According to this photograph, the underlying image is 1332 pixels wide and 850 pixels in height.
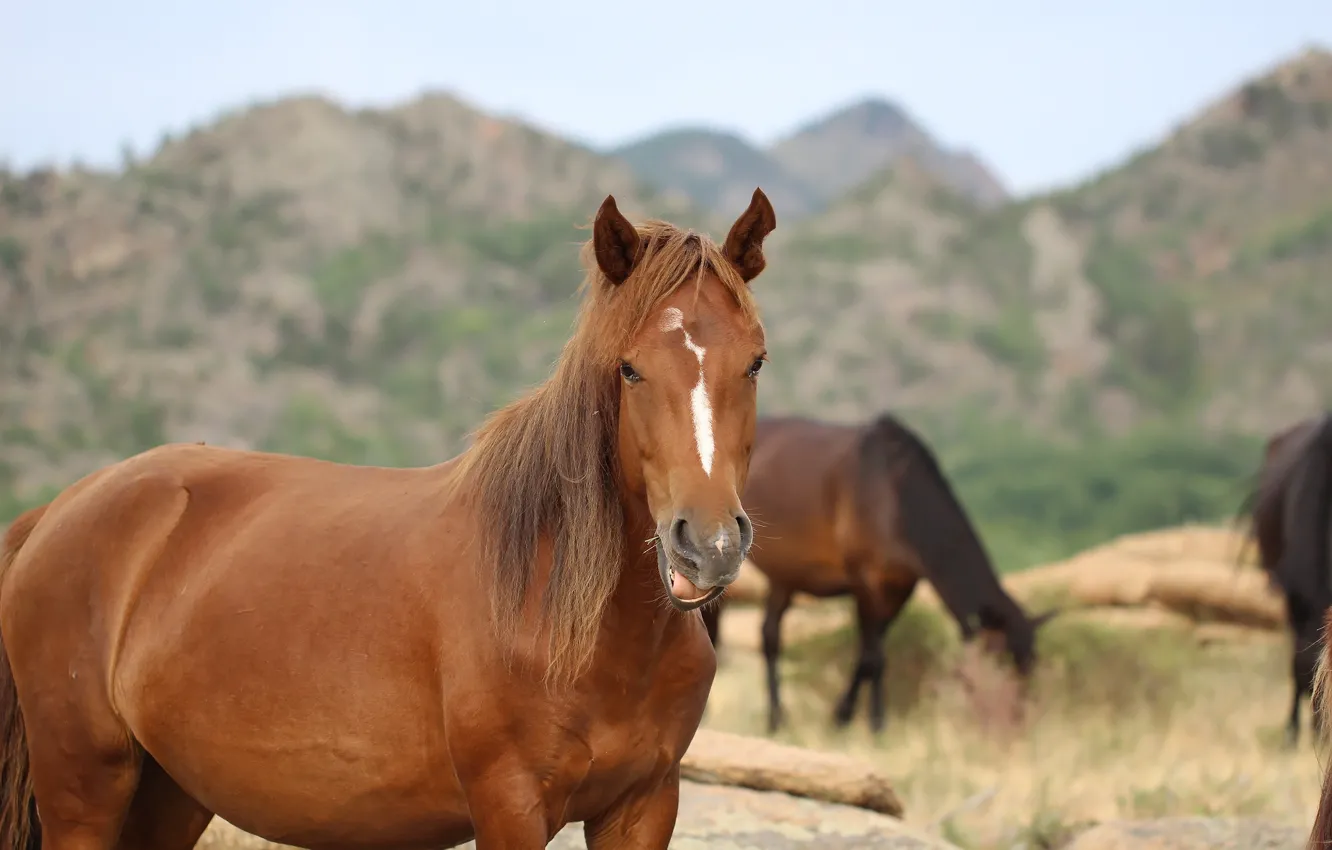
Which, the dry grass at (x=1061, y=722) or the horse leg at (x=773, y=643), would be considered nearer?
the dry grass at (x=1061, y=722)

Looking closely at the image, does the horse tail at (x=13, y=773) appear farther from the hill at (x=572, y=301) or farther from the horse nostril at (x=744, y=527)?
the hill at (x=572, y=301)

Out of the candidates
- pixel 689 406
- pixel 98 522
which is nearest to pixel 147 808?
pixel 98 522

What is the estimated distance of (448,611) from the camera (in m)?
3.13

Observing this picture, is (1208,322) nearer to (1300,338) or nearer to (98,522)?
(1300,338)

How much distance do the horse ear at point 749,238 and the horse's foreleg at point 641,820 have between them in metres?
1.18

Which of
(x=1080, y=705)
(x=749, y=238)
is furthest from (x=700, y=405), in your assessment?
(x=1080, y=705)

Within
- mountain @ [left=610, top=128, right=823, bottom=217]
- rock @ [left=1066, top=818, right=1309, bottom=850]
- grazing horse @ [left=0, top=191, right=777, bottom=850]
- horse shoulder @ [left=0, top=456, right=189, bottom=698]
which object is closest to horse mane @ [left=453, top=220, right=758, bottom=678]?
grazing horse @ [left=0, top=191, right=777, bottom=850]

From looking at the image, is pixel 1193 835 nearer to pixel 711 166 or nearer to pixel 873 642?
pixel 873 642

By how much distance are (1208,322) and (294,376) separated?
926 inches

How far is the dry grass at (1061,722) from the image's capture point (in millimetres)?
6781

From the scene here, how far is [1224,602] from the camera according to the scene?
1220 centimetres

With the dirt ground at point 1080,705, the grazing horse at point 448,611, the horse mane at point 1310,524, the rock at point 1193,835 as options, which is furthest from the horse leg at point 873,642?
the grazing horse at point 448,611

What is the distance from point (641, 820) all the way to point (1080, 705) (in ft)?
25.7

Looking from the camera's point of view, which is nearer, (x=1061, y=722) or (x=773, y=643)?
(x=1061, y=722)
